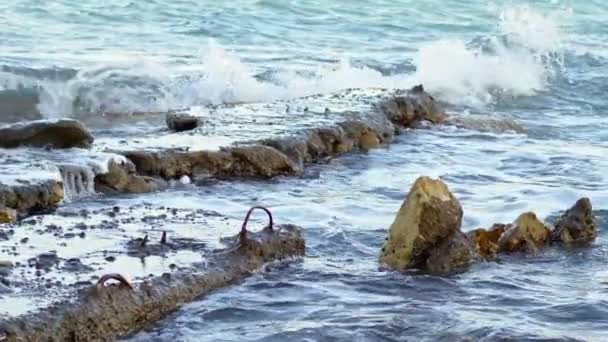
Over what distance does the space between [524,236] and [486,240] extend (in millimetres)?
259

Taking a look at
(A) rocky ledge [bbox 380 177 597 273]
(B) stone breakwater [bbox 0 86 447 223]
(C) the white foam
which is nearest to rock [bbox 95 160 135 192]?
(B) stone breakwater [bbox 0 86 447 223]

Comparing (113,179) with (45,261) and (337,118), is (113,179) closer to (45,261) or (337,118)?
(45,261)

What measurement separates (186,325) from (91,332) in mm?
565

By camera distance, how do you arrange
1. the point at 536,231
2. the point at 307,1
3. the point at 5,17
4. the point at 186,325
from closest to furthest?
the point at 186,325 < the point at 536,231 < the point at 5,17 < the point at 307,1

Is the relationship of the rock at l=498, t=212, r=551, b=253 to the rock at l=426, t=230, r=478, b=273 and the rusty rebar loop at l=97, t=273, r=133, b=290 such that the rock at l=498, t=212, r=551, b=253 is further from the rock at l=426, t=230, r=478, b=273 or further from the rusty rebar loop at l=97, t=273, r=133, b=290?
the rusty rebar loop at l=97, t=273, r=133, b=290

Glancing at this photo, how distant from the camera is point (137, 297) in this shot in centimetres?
581

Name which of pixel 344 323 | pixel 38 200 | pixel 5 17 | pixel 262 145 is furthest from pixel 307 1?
pixel 344 323

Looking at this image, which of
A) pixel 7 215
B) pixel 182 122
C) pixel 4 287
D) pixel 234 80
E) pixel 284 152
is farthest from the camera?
pixel 234 80

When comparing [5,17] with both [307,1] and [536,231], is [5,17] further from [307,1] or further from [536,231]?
[536,231]

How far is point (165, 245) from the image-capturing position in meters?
6.62

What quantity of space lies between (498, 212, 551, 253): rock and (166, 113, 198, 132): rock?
382 centimetres

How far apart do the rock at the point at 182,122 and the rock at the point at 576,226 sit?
3.91 meters

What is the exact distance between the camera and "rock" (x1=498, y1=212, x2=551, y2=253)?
24.7ft

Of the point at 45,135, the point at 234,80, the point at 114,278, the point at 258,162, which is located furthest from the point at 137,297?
the point at 234,80
